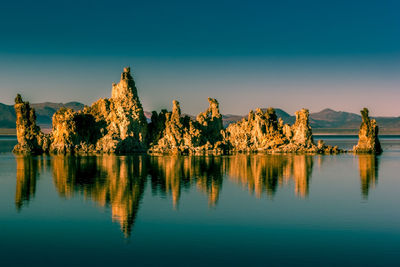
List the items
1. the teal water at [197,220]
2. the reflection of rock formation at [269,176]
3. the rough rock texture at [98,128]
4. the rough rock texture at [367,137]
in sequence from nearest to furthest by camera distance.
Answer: the teal water at [197,220] < the reflection of rock formation at [269,176] < the rough rock texture at [98,128] < the rough rock texture at [367,137]

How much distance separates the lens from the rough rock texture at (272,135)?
106m

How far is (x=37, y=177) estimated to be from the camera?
55031 mm

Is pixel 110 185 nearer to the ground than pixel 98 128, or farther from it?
nearer to the ground

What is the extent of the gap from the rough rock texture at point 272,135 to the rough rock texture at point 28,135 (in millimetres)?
43664

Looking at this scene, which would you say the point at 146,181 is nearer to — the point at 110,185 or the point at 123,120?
the point at 110,185

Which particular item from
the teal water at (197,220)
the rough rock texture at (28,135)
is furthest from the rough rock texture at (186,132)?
the teal water at (197,220)

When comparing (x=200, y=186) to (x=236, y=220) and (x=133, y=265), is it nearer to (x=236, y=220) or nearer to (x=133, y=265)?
(x=236, y=220)

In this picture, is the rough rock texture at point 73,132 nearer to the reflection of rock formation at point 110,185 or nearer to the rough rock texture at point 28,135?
the rough rock texture at point 28,135

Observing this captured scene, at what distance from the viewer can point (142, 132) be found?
103 meters

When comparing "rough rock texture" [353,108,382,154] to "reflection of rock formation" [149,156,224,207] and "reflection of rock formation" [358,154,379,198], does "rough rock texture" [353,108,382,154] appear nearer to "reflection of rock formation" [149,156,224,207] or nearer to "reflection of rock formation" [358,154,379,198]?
"reflection of rock formation" [358,154,379,198]

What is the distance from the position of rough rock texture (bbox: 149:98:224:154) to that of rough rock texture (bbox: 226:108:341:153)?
5.48 meters

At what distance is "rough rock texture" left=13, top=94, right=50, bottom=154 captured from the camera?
105 m

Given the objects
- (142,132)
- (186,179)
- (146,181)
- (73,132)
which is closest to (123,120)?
(142,132)

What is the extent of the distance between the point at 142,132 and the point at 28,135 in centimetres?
2719
